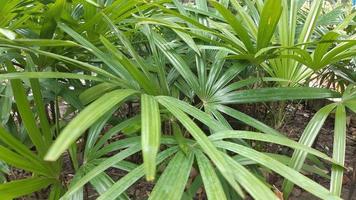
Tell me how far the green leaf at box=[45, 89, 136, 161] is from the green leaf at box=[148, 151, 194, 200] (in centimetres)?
13

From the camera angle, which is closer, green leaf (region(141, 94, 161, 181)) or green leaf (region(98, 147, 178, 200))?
green leaf (region(141, 94, 161, 181))

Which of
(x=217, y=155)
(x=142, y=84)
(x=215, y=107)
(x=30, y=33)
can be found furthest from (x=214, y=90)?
(x=30, y=33)

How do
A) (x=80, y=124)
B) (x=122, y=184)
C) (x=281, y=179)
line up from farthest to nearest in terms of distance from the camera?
(x=281, y=179)
(x=122, y=184)
(x=80, y=124)

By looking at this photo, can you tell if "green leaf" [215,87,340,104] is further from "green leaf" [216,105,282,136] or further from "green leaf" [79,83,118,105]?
"green leaf" [79,83,118,105]

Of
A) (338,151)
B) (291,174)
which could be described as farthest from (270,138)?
(338,151)

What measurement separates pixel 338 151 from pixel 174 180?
1.11 feet

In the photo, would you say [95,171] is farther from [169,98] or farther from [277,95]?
[277,95]

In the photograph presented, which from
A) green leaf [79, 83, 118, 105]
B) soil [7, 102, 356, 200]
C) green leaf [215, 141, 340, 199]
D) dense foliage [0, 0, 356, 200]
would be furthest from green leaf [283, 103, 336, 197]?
green leaf [79, 83, 118, 105]

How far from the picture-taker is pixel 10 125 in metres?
0.97

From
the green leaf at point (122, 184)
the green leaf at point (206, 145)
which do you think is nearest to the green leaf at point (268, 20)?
the green leaf at point (206, 145)

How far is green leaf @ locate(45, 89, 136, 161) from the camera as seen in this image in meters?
0.40

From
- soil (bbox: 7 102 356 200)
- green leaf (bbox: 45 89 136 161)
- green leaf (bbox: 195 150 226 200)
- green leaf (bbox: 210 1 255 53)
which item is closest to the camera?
green leaf (bbox: 45 89 136 161)

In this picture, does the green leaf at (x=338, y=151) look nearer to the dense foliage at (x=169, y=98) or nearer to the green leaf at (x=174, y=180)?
the dense foliage at (x=169, y=98)

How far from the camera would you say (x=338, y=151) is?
0.70 metres
